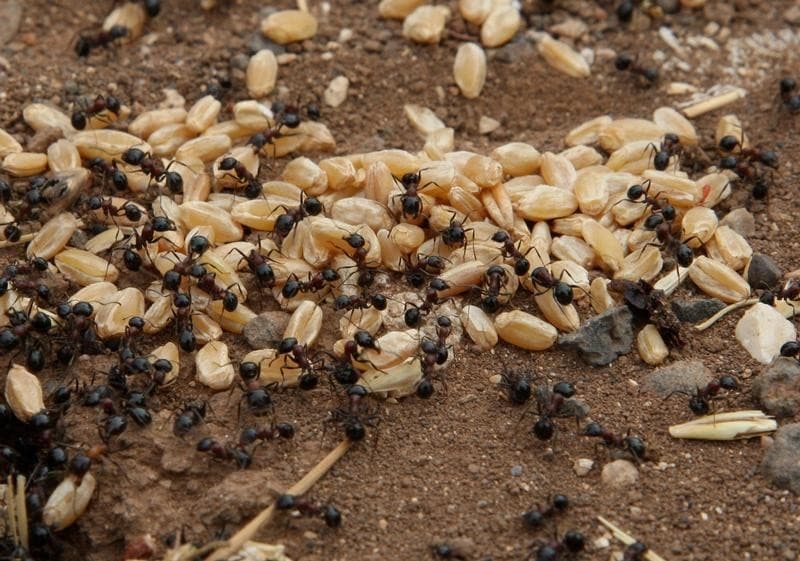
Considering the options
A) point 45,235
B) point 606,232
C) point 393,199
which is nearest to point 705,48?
point 606,232

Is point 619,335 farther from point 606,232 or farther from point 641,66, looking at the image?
point 641,66

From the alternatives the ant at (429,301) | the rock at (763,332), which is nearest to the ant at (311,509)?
the ant at (429,301)

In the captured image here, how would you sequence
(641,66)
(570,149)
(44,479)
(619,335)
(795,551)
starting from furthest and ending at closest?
1. (641,66)
2. (570,149)
3. (619,335)
4. (44,479)
5. (795,551)

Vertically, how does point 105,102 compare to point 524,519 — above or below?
above

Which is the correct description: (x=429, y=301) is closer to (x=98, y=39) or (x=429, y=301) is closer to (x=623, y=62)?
(x=623, y=62)

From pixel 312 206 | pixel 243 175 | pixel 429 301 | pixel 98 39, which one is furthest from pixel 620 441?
pixel 98 39

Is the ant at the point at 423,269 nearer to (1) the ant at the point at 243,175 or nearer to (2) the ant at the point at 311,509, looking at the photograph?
(1) the ant at the point at 243,175
